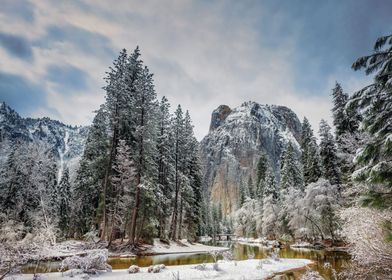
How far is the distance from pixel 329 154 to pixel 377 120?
27.3m

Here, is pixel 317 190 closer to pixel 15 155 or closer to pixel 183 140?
pixel 183 140

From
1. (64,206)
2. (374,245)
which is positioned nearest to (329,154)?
(374,245)

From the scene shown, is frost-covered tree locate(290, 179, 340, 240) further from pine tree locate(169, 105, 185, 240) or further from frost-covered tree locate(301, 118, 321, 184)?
pine tree locate(169, 105, 185, 240)

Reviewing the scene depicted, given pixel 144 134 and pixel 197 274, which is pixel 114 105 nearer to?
pixel 144 134

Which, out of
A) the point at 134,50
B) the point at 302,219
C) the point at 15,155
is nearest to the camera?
the point at 134,50

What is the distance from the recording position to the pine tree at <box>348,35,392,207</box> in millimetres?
8523

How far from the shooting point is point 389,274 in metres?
9.80

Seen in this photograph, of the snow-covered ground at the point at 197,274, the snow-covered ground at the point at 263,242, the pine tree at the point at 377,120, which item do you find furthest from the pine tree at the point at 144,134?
the snow-covered ground at the point at 263,242

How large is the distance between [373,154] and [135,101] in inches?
830

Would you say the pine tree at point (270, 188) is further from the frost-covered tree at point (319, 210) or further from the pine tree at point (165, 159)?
the pine tree at point (165, 159)

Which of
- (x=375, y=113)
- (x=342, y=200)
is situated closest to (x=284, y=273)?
(x=375, y=113)

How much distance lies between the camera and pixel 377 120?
923cm

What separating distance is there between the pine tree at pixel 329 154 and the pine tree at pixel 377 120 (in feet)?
85.2

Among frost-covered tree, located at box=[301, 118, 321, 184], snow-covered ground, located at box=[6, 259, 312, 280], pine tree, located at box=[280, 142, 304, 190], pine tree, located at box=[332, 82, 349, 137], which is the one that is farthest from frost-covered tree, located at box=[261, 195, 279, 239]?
snow-covered ground, located at box=[6, 259, 312, 280]
